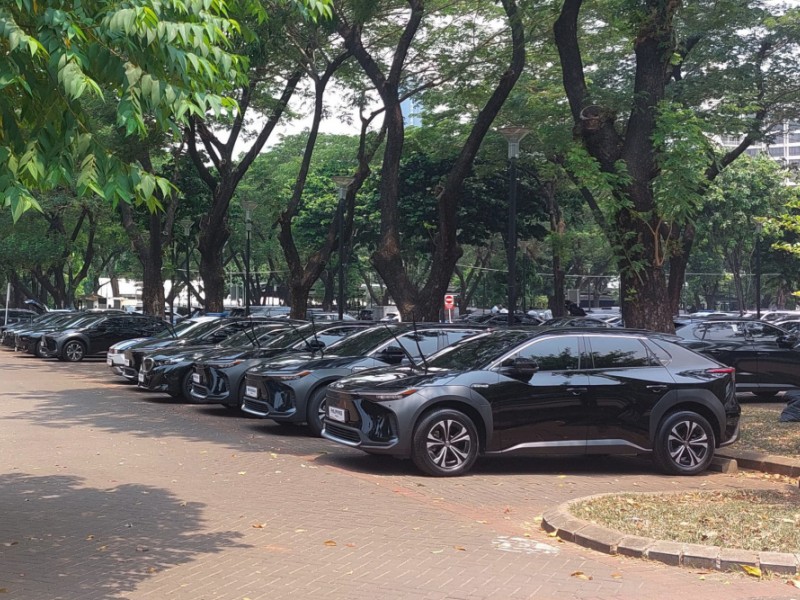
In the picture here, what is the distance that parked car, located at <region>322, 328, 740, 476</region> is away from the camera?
10.2 m

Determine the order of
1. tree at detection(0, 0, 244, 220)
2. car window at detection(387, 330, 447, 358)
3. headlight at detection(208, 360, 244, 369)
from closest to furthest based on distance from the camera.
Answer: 1. tree at detection(0, 0, 244, 220)
2. car window at detection(387, 330, 447, 358)
3. headlight at detection(208, 360, 244, 369)

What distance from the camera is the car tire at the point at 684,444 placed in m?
10.9

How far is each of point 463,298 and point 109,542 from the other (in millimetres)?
52646

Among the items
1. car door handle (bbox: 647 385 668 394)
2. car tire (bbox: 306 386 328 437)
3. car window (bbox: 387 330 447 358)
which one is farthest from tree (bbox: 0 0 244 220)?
car window (bbox: 387 330 447 358)

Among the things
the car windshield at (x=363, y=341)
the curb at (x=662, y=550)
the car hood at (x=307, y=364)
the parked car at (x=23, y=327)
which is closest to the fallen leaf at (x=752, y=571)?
the curb at (x=662, y=550)

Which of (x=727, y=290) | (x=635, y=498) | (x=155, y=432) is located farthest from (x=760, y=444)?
(x=727, y=290)

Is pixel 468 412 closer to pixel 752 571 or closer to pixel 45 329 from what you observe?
pixel 752 571

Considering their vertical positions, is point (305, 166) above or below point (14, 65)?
above

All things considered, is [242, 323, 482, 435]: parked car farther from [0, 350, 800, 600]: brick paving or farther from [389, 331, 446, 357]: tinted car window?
[0, 350, 800, 600]: brick paving

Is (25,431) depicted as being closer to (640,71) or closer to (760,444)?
(760,444)

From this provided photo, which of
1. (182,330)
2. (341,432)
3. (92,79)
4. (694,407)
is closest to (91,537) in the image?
(92,79)

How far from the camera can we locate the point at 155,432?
13.6 metres

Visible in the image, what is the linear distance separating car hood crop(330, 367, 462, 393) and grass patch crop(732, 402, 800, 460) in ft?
13.5

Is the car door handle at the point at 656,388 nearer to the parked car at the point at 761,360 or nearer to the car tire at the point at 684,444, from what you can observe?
the car tire at the point at 684,444
